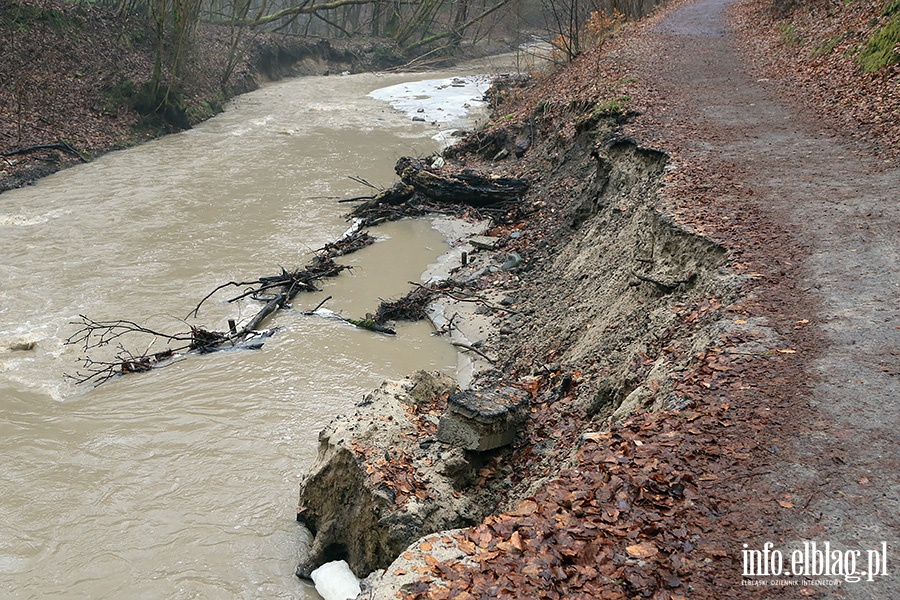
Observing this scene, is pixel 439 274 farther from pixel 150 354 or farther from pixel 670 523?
pixel 670 523

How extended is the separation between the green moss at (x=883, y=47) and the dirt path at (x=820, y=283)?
1.65 meters

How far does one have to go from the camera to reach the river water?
6684 millimetres

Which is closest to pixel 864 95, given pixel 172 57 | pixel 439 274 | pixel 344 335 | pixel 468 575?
pixel 439 274

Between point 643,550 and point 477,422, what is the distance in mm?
2590

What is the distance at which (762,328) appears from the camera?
5711mm

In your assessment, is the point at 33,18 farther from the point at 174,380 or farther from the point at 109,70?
the point at 174,380

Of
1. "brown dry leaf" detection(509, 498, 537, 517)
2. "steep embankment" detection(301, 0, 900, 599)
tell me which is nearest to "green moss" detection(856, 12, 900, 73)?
"steep embankment" detection(301, 0, 900, 599)

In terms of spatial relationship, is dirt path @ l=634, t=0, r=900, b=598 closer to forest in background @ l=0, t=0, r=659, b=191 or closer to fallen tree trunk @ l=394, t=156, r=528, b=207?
fallen tree trunk @ l=394, t=156, r=528, b=207

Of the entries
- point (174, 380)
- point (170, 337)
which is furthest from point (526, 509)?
point (170, 337)

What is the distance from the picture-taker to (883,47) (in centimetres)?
1248

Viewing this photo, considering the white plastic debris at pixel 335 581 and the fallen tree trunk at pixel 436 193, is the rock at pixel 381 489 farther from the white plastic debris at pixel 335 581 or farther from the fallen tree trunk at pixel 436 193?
the fallen tree trunk at pixel 436 193

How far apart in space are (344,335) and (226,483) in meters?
3.81

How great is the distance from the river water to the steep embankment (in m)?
1.39

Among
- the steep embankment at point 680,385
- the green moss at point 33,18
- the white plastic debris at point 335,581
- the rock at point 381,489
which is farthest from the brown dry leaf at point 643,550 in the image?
the green moss at point 33,18
